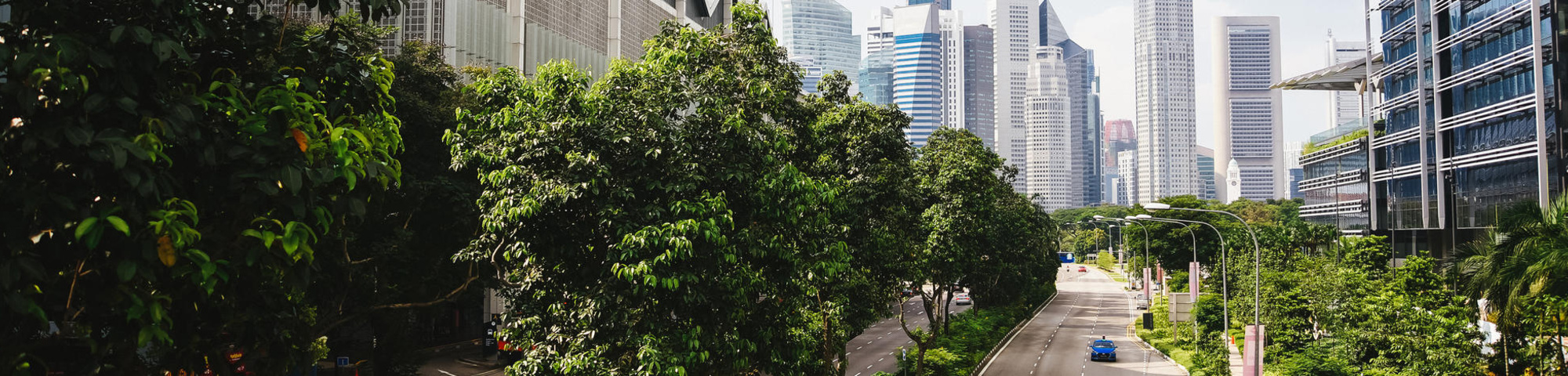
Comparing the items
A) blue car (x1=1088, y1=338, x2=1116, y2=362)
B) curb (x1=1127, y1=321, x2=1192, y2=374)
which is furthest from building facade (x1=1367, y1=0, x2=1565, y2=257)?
blue car (x1=1088, y1=338, x2=1116, y2=362)

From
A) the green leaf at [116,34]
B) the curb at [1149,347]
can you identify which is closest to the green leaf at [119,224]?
the green leaf at [116,34]

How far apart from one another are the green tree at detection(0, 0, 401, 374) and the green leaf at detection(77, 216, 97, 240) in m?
0.02

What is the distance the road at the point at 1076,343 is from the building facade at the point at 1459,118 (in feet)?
50.2

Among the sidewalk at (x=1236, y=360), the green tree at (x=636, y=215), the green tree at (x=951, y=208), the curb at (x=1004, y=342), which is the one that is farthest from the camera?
the curb at (x=1004, y=342)

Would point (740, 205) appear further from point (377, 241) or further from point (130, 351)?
point (377, 241)

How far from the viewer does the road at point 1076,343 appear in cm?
4588

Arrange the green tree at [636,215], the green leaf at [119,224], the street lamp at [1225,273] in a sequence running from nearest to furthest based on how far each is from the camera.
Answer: the green leaf at [119,224]
the green tree at [636,215]
the street lamp at [1225,273]

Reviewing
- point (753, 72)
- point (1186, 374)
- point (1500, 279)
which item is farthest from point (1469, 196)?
point (753, 72)

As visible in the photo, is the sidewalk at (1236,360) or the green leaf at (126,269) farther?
the sidewalk at (1236,360)

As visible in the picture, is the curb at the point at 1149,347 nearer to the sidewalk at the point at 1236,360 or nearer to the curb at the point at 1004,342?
the sidewalk at the point at 1236,360

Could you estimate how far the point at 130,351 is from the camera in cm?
642

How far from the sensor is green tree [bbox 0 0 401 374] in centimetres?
573

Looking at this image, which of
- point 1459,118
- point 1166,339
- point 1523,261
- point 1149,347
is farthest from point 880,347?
point 1523,261

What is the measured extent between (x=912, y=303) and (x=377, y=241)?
66986 mm
